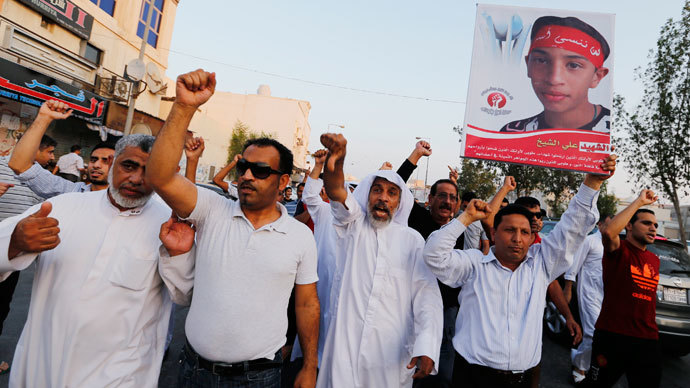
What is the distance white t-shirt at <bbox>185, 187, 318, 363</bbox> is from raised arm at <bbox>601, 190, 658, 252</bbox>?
96.6 inches

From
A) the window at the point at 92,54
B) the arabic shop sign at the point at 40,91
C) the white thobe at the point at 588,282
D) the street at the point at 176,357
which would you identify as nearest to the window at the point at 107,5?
the window at the point at 92,54

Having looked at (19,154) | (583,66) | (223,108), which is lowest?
(19,154)

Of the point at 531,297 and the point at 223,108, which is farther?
the point at 223,108

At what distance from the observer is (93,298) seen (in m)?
1.64

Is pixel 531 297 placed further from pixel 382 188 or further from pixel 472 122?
pixel 472 122

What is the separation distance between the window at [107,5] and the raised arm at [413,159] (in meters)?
15.8

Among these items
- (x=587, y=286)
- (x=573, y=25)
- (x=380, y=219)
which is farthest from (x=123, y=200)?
(x=573, y=25)

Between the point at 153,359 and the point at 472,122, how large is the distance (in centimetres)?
574

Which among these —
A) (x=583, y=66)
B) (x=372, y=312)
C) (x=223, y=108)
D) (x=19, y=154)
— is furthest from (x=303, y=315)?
(x=223, y=108)

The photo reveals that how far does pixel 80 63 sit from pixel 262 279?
15364 mm

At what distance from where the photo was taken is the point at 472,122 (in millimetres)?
6246

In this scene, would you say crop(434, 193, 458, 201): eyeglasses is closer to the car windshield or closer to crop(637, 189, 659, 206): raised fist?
crop(637, 189, 659, 206): raised fist

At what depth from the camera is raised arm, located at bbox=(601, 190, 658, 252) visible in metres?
2.73

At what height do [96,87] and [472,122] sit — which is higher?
[96,87]
